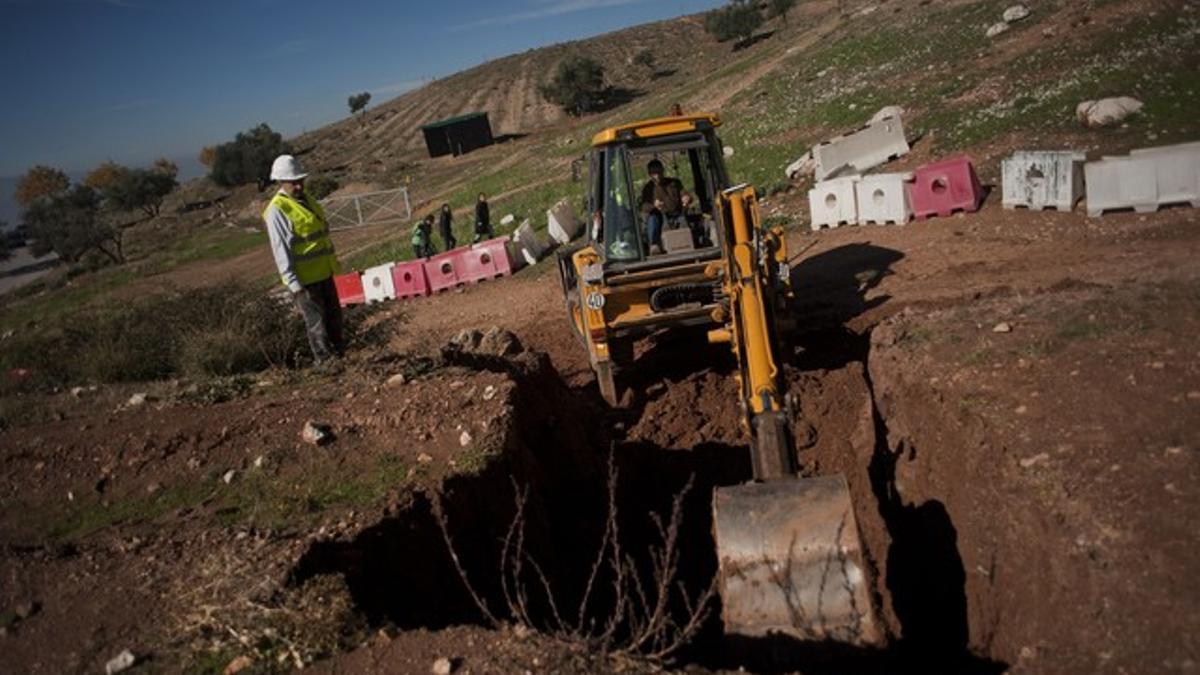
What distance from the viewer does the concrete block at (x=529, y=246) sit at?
57.4 ft

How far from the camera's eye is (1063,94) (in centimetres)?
1546

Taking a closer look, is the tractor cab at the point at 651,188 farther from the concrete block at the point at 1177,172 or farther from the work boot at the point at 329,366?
the concrete block at the point at 1177,172

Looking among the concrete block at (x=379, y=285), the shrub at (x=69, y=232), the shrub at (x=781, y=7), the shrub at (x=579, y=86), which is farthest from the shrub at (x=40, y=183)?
the concrete block at (x=379, y=285)

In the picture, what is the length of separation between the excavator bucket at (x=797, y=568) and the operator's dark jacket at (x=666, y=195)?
4.13m

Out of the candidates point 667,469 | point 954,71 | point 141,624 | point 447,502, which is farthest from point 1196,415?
point 954,71

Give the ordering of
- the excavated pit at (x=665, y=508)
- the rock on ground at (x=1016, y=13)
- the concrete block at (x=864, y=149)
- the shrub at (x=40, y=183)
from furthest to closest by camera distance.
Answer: the shrub at (x=40, y=183)
the rock on ground at (x=1016, y=13)
the concrete block at (x=864, y=149)
the excavated pit at (x=665, y=508)

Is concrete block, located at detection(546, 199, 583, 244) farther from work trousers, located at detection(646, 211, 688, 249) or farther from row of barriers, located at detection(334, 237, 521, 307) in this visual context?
work trousers, located at detection(646, 211, 688, 249)

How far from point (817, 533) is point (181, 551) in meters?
3.93

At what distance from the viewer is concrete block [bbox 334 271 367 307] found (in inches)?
693

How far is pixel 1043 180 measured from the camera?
11.5 metres

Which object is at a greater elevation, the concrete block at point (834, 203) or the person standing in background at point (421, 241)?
the person standing in background at point (421, 241)

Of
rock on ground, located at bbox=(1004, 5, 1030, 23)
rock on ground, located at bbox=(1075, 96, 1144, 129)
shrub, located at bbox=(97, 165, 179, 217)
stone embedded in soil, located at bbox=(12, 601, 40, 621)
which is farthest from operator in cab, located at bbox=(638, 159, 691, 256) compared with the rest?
shrub, located at bbox=(97, 165, 179, 217)

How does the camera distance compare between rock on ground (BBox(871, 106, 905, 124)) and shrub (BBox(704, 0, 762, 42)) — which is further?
shrub (BBox(704, 0, 762, 42))

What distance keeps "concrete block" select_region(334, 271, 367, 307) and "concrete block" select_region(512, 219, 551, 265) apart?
3.60 meters
